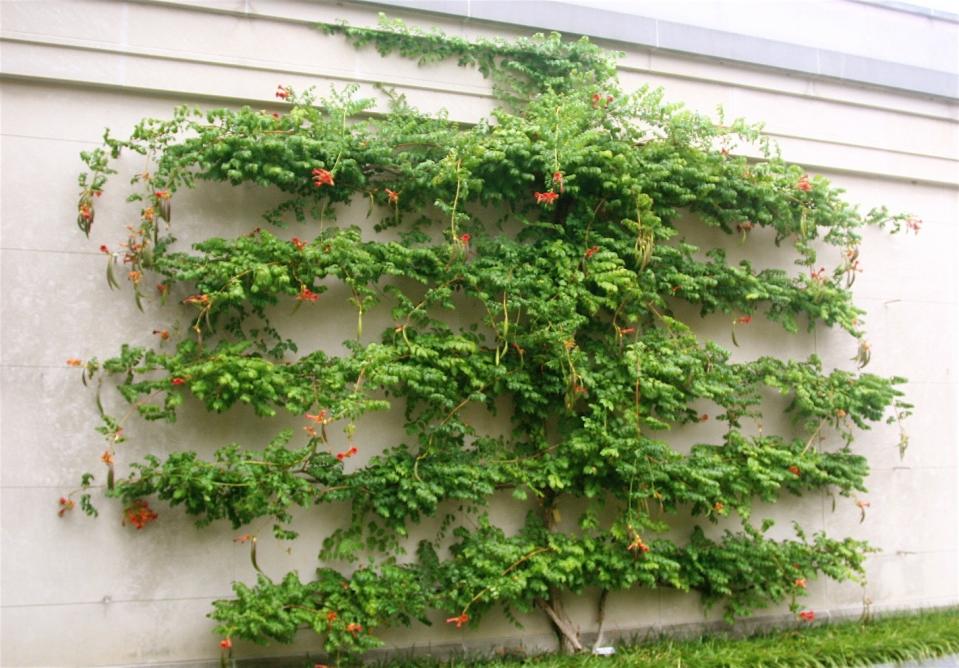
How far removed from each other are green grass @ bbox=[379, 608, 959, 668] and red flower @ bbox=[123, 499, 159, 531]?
162cm


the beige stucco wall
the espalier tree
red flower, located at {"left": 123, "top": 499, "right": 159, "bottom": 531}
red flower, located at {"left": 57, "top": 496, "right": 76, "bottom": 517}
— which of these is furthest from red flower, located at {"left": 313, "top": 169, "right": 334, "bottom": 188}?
red flower, located at {"left": 57, "top": 496, "right": 76, "bottom": 517}

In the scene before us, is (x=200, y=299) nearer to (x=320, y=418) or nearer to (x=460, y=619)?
(x=320, y=418)

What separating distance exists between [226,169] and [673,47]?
3364mm

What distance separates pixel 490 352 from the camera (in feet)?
15.5

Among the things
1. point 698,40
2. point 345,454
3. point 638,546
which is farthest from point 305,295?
point 698,40

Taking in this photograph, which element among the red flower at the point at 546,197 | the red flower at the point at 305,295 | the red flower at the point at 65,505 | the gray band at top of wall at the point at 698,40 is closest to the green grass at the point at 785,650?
the red flower at the point at 65,505

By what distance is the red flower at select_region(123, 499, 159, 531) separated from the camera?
4102mm

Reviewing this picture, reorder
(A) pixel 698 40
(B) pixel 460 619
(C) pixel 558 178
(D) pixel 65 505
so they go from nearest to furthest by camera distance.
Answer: (D) pixel 65 505
(B) pixel 460 619
(C) pixel 558 178
(A) pixel 698 40

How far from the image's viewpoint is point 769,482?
4879mm

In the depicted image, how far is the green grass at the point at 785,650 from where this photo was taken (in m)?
4.44

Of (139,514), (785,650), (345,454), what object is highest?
(345,454)

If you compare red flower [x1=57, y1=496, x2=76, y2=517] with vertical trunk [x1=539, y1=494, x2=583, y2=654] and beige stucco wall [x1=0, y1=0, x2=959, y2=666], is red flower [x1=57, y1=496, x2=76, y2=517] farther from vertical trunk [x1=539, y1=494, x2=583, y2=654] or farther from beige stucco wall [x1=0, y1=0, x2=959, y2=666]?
vertical trunk [x1=539, y1=494, x2=583, y2=654]

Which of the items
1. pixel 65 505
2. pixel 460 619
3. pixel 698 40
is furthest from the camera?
pixel 698 40

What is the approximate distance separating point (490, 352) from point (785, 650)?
2.68m
